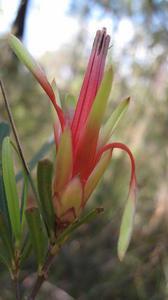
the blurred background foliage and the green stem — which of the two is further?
the blurred background foliage

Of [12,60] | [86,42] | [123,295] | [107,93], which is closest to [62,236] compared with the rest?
[107,93]

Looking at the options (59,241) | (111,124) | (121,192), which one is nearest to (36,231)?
(59,241)

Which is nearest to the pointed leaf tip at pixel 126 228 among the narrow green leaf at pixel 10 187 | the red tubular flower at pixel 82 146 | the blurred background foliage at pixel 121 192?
the red tubular flower at pixel 82 146

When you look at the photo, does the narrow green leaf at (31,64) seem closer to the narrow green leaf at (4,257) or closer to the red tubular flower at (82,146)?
the red tubular flower at (82,146)

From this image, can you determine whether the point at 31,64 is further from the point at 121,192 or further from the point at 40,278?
the point at 121,192

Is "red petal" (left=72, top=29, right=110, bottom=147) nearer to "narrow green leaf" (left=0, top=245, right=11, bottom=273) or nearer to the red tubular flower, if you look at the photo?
the red tubular flower

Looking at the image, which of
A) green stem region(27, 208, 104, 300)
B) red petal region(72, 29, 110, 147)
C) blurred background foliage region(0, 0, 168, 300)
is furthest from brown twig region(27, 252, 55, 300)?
blurred background foliage region(0, 0, 168, 300)

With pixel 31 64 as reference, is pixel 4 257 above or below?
below
